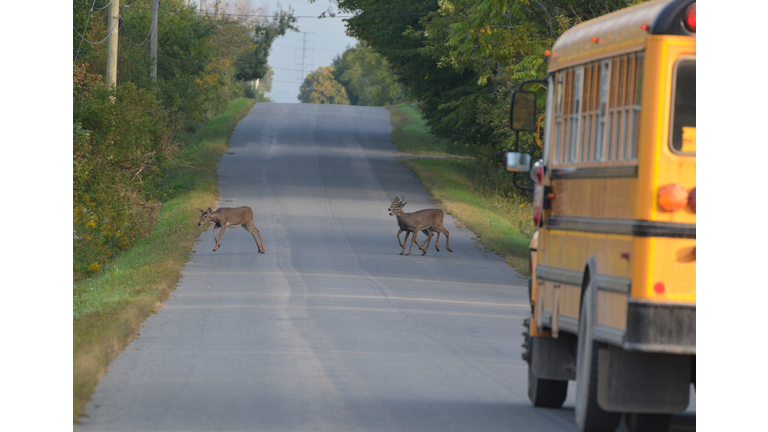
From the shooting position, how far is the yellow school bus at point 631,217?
6156 mm

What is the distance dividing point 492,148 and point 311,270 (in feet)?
63.2

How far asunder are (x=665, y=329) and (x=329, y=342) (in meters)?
6.40

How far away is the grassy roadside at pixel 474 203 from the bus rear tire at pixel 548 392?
12063mm

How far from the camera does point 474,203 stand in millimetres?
34188

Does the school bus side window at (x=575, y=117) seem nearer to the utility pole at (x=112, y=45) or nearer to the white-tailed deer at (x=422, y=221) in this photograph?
the white-tailed deer at (x=422, y=221)

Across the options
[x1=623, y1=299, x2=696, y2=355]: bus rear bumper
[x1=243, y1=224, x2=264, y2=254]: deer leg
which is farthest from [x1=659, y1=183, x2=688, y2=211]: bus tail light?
[x1=243, y1=224, x2=264, y2=254]: deer leg

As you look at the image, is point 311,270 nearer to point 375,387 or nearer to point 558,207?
point 375,387

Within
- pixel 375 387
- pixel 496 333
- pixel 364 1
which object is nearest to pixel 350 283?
pixel 496 333

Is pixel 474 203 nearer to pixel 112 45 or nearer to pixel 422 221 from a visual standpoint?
pixel 422 221

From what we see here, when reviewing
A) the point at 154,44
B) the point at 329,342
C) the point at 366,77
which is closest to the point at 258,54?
the point at 154,44

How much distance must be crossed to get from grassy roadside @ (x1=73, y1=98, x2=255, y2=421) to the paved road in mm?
240

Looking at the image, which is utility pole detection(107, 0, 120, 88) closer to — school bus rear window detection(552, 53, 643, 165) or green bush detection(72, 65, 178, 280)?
green bush detection(72, 65, 178, 280)

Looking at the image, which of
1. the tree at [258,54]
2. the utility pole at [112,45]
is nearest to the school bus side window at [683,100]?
the utility pole at [112,45]

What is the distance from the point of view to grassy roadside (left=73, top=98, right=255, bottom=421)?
10.0 meters
